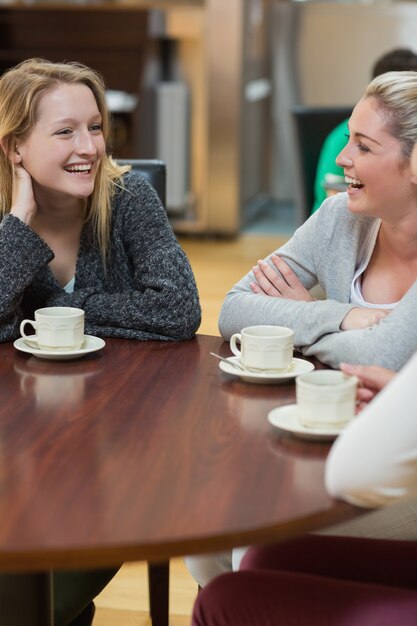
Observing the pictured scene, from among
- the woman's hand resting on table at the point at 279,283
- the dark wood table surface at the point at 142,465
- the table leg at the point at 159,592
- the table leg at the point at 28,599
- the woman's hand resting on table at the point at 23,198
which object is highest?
the woman's hand resting on table at the point at 23,198

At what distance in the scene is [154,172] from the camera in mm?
2340

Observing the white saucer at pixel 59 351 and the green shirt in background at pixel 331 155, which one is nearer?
the white saucer at pixel 59 351

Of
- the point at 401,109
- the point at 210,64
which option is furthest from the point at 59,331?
the point at 210,64

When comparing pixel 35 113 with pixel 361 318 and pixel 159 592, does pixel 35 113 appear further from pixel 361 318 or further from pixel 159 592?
pixel 159 592

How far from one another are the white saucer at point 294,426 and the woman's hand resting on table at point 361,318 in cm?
33

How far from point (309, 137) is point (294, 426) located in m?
2.50

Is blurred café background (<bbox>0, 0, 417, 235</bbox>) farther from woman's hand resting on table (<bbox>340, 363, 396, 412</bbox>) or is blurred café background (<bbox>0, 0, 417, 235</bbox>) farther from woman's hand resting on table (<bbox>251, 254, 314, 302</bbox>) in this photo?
woman's hand resting on table (<bbox>340, 363, 396, 412</bbox>)

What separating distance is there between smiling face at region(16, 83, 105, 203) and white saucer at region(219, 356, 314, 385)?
1.77 feet

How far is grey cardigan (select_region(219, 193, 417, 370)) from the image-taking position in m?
1.60

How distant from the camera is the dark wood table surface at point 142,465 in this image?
1.05m

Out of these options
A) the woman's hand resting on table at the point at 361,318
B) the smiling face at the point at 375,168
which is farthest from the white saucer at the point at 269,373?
the smiling face at the point at 375,168

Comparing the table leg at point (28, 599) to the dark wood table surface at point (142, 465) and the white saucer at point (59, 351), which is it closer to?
the dark wood table surface at point (142, 465)

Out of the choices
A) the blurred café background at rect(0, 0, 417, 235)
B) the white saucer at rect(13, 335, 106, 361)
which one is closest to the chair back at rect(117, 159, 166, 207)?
the white saucer at rect(13, 335, 106, 361)

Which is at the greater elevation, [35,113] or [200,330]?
[35,113]
